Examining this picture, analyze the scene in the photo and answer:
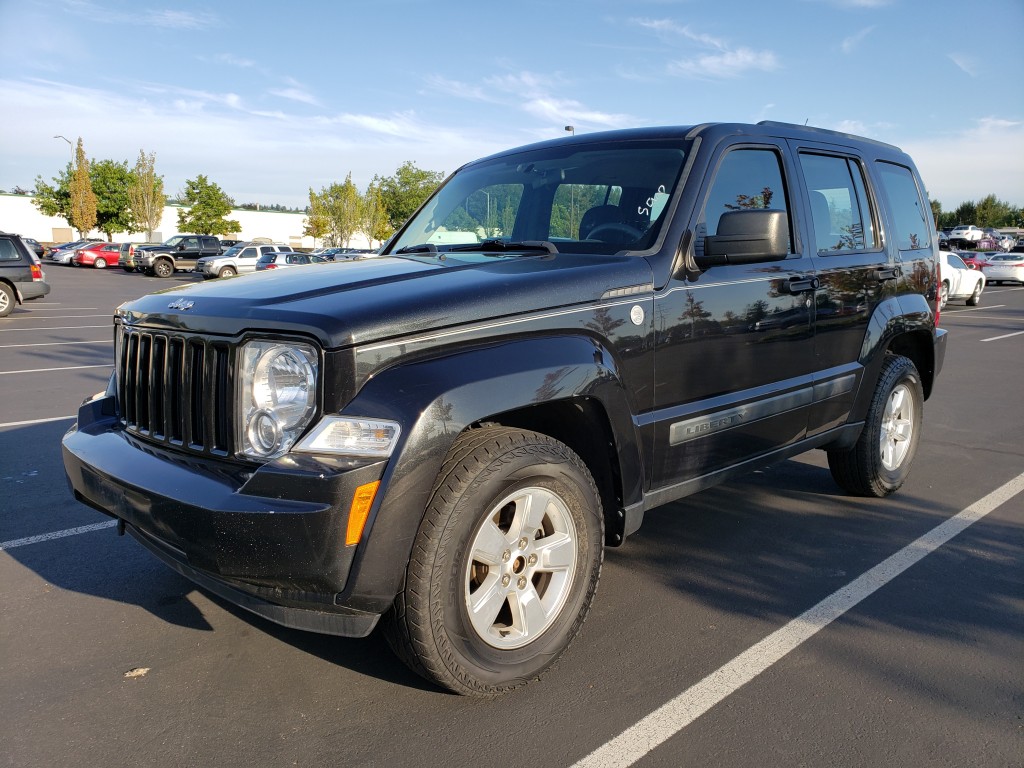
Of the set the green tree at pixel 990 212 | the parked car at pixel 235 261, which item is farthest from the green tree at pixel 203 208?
the green tree at pixel 990 212

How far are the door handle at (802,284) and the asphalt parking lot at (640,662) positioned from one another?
4.36 feet

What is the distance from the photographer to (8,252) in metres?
17.7

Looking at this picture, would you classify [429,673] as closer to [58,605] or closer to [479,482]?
[479,482]

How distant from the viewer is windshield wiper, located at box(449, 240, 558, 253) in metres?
3.62

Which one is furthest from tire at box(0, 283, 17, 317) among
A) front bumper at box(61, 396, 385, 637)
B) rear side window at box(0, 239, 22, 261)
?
front bumper at box(61, 396, 385, 637)

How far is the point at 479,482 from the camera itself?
2.61 m

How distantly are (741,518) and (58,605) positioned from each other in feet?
11.4

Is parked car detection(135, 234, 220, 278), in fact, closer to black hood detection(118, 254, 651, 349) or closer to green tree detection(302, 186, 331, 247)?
green tree detection(302, 186, 331, 247)

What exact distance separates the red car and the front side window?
48.2 metres

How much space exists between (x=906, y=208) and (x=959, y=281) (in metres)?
21.0

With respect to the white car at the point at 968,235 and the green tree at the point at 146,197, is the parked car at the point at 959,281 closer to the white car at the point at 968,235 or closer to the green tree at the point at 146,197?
the white car at the point at 968,235

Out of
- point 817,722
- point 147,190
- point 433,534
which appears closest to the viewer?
point 433,534

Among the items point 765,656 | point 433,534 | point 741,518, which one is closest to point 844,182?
point 741,518

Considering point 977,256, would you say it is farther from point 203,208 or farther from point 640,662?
point 203,208
